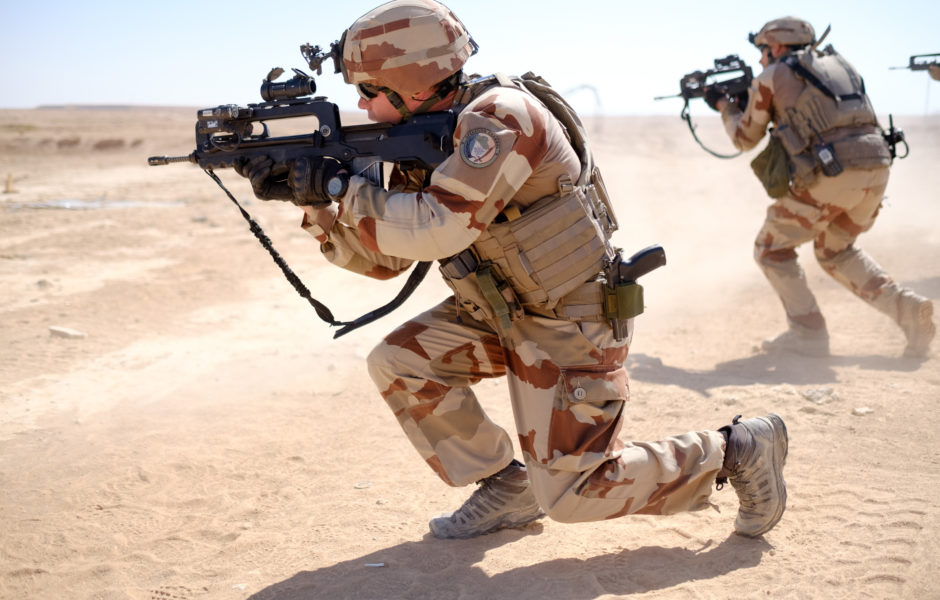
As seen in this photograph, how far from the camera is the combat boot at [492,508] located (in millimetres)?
3285

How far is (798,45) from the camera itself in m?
5.66

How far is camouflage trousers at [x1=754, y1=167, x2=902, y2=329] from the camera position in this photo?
217 inches

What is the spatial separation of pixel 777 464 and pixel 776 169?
3.14 meters

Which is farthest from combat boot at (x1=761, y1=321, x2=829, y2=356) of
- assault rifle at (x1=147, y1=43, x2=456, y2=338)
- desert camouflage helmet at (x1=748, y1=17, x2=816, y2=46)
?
assault rifle at (x1=147, y1=43, x2=456, y2=338)

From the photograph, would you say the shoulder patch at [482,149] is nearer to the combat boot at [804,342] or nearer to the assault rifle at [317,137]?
the assault rifle at [317,137]

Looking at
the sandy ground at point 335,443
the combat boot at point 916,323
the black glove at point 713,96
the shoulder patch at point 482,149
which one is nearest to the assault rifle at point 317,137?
the shoulder patch at point 482,149

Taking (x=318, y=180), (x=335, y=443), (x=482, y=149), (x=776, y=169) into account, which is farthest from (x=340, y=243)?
(x=776, y=169)

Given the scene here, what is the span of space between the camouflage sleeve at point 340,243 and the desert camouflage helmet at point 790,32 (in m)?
3.73

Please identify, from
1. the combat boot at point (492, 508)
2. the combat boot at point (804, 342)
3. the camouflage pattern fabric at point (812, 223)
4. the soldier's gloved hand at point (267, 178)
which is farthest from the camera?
the combat boot at point (804, 342)

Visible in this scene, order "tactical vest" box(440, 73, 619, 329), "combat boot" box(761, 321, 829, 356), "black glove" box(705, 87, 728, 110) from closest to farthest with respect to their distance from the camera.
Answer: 1. "tactical vest" box(440, 73, 619, 329)
2. "combat boot" box(761, 321, 829, 356)
3. "black glove" box(705, 87, 728, 110)

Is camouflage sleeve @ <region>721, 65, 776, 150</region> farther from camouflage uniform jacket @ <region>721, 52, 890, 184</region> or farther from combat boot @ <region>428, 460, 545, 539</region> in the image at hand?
combat boot @ <region>428, 460, 545, 539</region>

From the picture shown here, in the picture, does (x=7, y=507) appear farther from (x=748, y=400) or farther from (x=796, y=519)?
(x=748, y=400)

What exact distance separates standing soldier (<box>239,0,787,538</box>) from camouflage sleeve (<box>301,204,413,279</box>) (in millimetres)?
67

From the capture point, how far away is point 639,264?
9.61 ft
